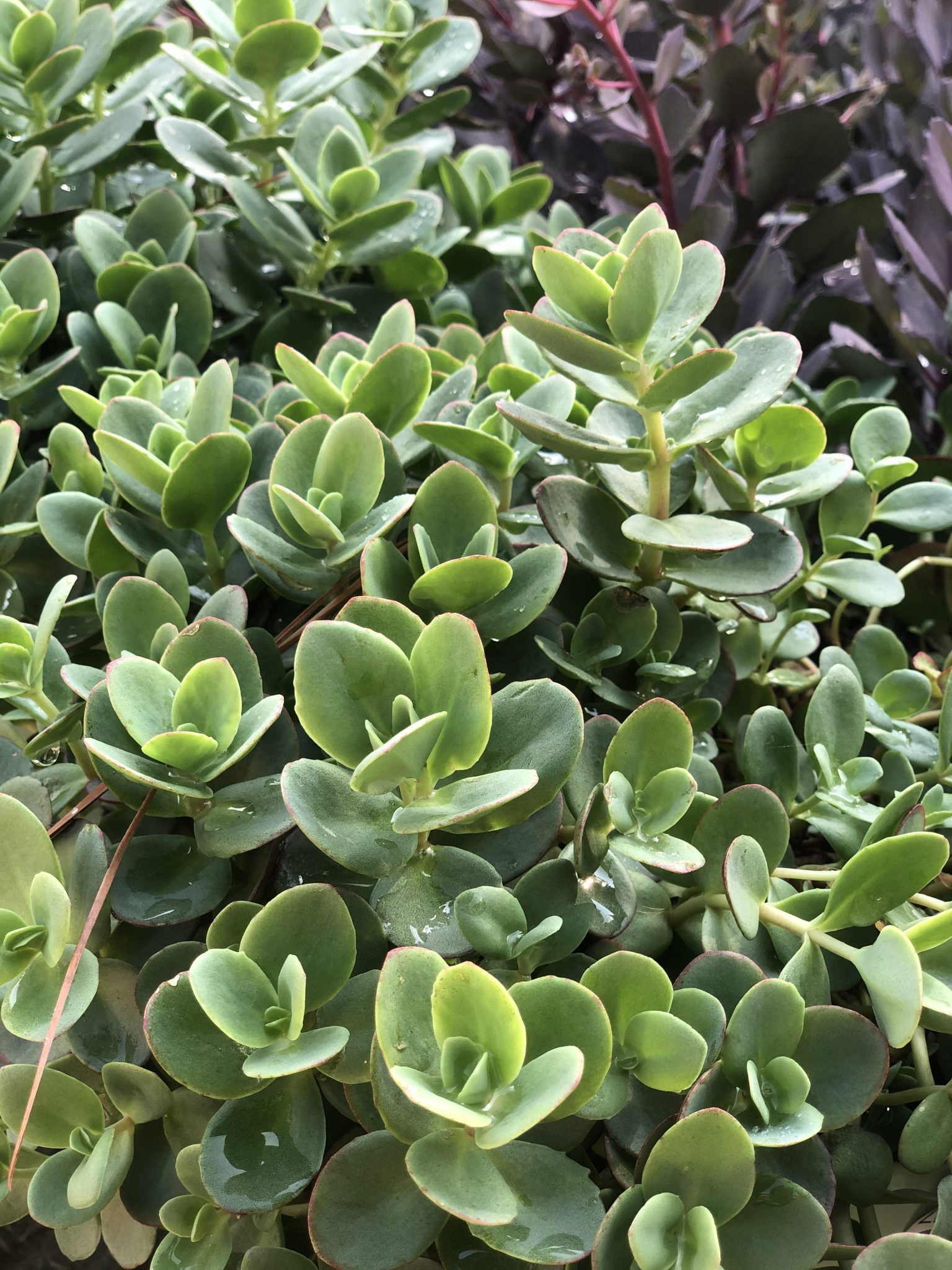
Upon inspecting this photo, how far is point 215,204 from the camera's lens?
3.20 feet

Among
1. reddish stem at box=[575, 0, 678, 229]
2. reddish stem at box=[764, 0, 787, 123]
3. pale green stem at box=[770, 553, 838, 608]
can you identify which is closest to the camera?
pale green stem at box=[770, 553, 838, 608]

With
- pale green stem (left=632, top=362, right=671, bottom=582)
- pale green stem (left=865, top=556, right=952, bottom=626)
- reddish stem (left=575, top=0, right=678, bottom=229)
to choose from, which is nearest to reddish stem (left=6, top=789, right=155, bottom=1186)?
pale green stem (left=632, top=362, right=671, bottom=582)

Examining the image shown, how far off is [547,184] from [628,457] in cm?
56

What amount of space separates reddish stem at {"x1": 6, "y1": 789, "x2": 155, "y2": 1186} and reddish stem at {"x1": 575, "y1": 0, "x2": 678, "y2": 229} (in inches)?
33.0

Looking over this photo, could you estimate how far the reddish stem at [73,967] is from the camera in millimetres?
427

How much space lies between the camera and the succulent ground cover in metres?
0.41

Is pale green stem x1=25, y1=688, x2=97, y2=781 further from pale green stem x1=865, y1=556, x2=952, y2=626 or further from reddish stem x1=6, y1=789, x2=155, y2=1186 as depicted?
pale green stem x1=865, y1=556, x2=952, y2=626

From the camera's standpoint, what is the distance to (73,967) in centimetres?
44

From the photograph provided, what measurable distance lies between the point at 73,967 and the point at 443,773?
18 centimetres

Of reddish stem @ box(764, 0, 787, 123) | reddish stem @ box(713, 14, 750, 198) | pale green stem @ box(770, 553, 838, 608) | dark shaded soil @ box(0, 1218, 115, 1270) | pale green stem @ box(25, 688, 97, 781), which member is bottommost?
dark shaded soil @ box(0, 1218, 115, 1270)

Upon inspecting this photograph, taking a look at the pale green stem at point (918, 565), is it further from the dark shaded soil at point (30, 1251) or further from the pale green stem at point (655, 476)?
the dark shaded soil at point (30, 1251)

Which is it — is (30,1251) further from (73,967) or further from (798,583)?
(798,583)

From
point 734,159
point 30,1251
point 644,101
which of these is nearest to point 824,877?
point 30,1251

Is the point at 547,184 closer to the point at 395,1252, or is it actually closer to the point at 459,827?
the point at 459,827
